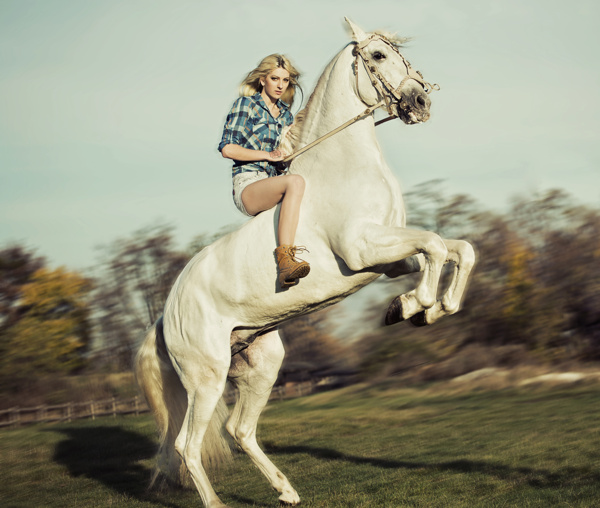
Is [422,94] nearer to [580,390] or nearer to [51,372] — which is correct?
[580,390]

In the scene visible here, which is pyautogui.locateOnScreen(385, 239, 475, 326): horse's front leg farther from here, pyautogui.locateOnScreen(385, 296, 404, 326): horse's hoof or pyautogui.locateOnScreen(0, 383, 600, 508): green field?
pyautogui.locateOnScreen(0, 383, 600, 508): green field

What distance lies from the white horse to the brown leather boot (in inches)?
Result: 8.6

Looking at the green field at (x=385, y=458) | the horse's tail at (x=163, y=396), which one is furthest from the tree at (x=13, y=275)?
the horse's tail at (x=163, y=396)

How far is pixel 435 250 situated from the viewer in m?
4.27

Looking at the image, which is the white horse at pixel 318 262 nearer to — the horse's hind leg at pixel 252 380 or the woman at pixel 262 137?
the horse's hind leg at pixel 252 380

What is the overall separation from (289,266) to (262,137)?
128 cm

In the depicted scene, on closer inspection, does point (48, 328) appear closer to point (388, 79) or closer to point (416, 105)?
point (388, 79)

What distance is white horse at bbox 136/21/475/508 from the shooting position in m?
4.42

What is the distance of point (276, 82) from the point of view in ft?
16.6

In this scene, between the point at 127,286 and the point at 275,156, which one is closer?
the point at 275,156

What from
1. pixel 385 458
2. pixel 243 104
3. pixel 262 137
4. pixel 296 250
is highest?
pixel 243 104

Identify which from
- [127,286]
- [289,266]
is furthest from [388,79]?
[127,286]

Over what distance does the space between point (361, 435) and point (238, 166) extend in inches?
306

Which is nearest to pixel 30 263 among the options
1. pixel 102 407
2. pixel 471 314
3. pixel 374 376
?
pixel 102 407
